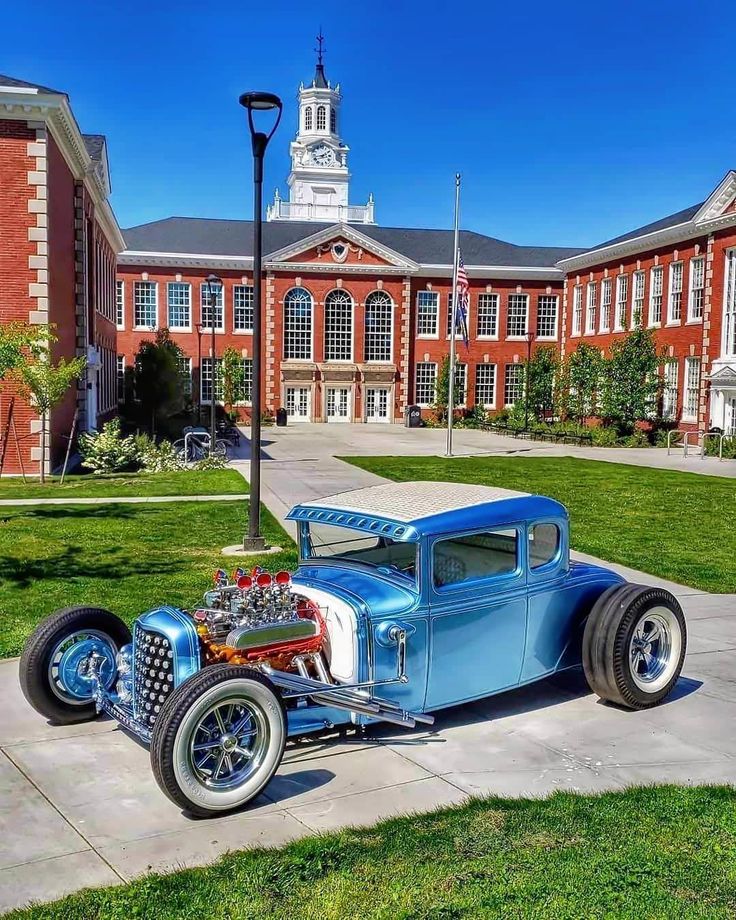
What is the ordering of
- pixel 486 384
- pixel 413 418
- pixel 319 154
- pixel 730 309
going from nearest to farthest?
pixel 730 309
pixel 413 418
pixel 486 384
pixel 319 154

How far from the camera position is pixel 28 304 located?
20.9 metres

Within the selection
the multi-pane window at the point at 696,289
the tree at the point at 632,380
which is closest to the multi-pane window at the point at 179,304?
the tree at the point at 632,380

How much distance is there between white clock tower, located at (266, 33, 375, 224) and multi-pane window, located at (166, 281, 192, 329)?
3087 cm

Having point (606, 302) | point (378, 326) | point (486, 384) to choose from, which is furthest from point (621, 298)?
point (378, 326)

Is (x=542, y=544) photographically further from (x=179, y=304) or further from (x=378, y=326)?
(x=179, y=304)

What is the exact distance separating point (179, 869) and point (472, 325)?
5166cm

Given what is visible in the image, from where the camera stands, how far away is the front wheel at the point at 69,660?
20.4 feet

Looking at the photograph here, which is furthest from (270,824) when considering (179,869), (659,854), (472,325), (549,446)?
(472,325)

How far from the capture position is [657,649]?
7.10m

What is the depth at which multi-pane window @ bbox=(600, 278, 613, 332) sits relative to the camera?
4684cm

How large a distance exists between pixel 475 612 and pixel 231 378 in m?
44.8

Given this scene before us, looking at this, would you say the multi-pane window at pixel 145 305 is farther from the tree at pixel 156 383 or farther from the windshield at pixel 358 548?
the windshield at pixel 358 548

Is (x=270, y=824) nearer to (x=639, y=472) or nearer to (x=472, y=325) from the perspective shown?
(x=639, y=472)

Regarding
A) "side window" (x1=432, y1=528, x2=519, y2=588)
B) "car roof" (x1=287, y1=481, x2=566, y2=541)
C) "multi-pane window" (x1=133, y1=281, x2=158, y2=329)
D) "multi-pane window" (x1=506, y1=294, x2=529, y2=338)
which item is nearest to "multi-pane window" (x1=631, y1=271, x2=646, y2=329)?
"multi-pane window" (x1=506, y1=294, x2=529, y2=338)
